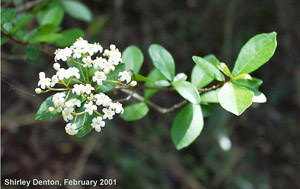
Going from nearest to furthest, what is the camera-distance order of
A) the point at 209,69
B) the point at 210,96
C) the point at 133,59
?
the point at 209,69, the point at 210,96, the point at 133,59

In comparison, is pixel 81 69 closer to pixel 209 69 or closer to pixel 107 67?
pixel 107 67

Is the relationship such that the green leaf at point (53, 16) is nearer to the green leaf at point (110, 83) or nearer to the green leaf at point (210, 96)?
the green leaf at point (110, 83)

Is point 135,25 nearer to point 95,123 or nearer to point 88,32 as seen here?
point 88,32

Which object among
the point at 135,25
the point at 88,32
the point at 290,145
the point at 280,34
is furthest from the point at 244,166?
the point at 88,32

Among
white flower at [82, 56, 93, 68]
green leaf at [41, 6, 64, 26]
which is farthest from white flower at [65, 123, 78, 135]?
green leaf at [41, 6, 64, 26]

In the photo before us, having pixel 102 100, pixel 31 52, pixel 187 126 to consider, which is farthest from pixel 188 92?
pixel 31 52

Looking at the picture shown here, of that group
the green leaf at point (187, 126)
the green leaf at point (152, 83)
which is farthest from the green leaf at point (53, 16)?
the green leaf at point (187, 126)
